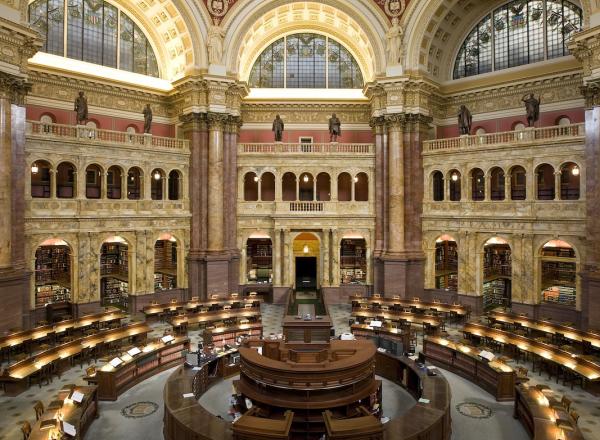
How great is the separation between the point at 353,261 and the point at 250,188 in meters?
9.20

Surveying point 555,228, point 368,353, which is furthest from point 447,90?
point 368,353

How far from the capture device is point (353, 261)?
32625 mm

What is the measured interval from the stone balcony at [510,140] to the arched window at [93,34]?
66.5 ft

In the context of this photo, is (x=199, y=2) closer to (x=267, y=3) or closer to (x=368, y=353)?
(x=267, y=3)

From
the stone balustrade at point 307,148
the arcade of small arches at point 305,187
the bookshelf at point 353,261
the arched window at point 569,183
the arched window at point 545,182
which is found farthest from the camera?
the arcade of small arches at point 305,187

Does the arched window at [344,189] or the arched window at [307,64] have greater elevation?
the arched window at [307,64]

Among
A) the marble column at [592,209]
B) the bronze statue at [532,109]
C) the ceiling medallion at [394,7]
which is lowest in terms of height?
the marble column at [592,209]

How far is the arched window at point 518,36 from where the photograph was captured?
27.6m

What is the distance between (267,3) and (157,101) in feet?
32.7

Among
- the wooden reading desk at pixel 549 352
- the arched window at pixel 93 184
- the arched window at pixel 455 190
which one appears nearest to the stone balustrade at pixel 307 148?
the arched window at pixel 455 190

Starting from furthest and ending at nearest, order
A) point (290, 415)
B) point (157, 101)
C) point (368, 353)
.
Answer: point (157, 101) < point (368, 353) < point (290, 415)

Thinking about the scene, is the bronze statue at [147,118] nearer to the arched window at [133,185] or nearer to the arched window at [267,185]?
the arched window at [133,185]

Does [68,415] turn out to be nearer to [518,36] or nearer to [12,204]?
[12,204]

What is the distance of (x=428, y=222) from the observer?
29.4 m
